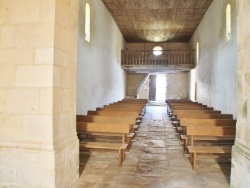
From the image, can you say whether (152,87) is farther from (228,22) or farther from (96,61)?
(228,22)

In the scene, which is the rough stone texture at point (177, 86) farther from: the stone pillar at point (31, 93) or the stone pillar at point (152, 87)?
the stone pillar at point (31, 93)

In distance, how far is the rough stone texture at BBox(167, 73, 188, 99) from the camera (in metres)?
18.3

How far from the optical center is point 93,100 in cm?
806

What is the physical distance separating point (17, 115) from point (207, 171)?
328cm

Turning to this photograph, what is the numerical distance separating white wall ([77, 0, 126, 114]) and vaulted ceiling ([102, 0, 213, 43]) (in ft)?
2.47

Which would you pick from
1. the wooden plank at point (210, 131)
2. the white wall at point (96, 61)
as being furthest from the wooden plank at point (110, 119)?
the wooden plank at point (210, 131)

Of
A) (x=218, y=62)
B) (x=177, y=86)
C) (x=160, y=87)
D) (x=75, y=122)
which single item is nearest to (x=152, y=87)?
(x=160, y=87)

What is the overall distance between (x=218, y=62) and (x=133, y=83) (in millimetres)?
10745

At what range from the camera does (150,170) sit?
158 inches

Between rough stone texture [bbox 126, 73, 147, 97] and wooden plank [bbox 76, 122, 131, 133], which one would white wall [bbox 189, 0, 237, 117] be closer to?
wooden plank [bbox 76, 122, 131, 133]

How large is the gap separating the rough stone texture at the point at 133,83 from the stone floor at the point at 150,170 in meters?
12.7

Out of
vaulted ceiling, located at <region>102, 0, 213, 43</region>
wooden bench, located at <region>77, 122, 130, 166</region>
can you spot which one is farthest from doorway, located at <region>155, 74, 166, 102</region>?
wooden bench, located at <region>77, 122, 130, 166</region>

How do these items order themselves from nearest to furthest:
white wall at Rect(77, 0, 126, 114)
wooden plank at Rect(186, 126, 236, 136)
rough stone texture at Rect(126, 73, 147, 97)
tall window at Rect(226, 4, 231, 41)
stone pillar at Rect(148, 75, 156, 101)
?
wooden plank at Rect(186, 126, 236, 136), white wall at Rect(77, 0, 126, 114), tall window at Rect(226, 4, 231, 41), rough stone texture at Rect(126, 73, 147, 97), stone pillar at Rect(148, 75, 156, 101)

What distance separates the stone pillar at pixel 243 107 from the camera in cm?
281
